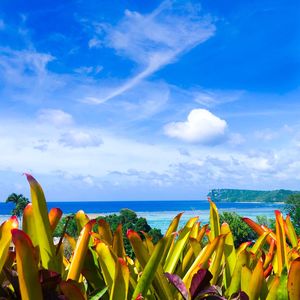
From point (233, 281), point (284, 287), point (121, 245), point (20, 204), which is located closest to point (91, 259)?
point (121, 245)

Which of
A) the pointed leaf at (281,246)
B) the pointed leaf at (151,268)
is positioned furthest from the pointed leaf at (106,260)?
the pointed leaf at (281,246)

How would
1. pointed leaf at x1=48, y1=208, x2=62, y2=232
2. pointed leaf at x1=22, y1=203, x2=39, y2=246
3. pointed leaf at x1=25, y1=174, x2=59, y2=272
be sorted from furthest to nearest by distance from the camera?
pointed leaf at x1=48, y1=208, x2=62, y2=232
pointed leaf at x1=22, y1=203, x2=39, y2=246
pointed leaf at x1=25, y1=174, x2=59, y2=272

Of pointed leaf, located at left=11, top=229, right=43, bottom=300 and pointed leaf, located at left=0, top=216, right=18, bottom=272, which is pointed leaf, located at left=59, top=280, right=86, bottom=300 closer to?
pointed leaf, located at left=11, top=229, right=43, bottom=300

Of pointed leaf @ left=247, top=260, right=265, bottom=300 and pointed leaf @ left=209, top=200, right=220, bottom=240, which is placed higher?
pointed leaf @ left=209, top=200, right=220, bottom=240

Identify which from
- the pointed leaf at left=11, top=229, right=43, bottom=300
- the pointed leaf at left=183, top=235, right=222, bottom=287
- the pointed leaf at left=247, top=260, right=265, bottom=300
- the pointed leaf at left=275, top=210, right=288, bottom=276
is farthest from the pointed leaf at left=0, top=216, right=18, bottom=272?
the pointed leaf at left=275, top=210, right=288, bottom=276

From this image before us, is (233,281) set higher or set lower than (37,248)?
lower

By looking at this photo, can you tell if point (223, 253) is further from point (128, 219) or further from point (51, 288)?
point (128, 219)

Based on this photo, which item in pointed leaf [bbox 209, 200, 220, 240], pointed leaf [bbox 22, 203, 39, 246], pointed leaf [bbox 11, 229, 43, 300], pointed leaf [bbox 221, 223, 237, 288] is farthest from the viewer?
pointed leaf [bbox 209, 200, 220, 240]

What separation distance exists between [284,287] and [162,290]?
1.17 ft

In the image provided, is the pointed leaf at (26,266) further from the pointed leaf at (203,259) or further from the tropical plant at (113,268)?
the pointed leaf at (203,259)

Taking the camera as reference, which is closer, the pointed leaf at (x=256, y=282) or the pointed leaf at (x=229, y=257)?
the pointed leaf at (x=256, y=282)

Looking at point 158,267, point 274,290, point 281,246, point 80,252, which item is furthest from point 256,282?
point 80,252

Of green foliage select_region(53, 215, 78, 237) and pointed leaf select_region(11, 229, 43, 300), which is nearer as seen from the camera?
pointed leaf select_region(11, 229, 43, 300)

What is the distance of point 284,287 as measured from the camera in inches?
49.1
